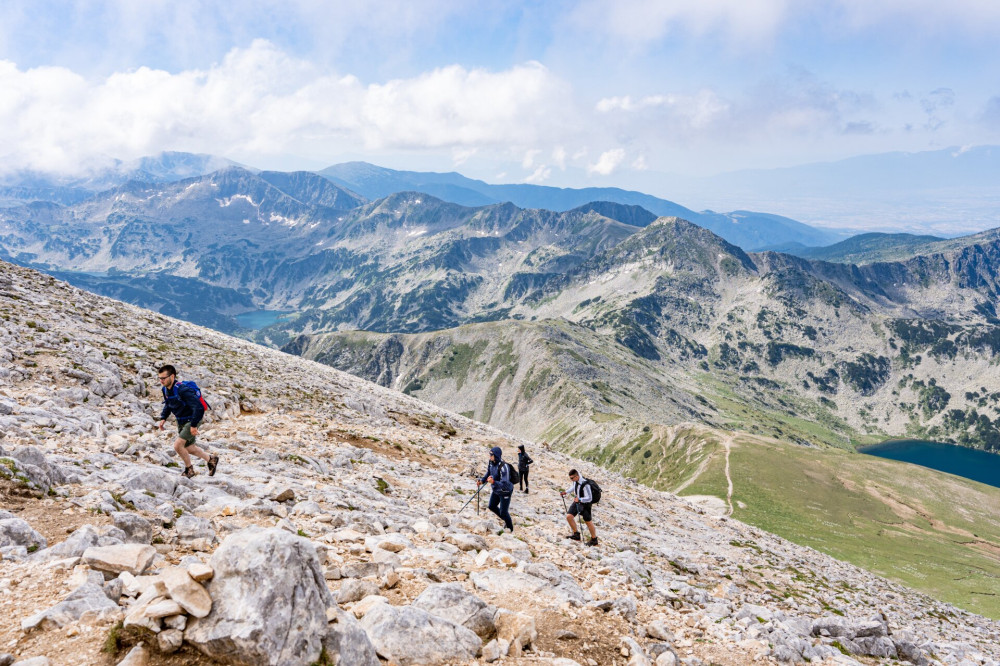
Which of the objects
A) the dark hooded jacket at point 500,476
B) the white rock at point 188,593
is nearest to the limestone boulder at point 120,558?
the white rock at point 188,593

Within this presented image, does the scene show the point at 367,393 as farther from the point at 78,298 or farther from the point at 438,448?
the point at 78,298

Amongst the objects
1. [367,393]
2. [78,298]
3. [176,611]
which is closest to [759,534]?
[367,393]

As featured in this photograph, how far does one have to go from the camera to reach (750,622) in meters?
17.3

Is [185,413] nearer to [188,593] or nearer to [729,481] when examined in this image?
[188,593]

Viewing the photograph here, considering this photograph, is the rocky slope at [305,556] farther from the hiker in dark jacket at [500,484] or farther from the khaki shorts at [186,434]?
the hiker in dark jacket at [500,484]

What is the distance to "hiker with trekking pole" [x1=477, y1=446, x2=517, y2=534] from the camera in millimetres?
22656

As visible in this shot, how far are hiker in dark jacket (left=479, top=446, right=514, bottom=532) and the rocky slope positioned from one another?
1.44 metres

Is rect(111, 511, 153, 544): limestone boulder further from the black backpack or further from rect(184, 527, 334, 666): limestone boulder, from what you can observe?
the black backpack

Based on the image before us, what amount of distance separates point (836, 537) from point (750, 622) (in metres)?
109

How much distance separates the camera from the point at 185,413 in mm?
17750

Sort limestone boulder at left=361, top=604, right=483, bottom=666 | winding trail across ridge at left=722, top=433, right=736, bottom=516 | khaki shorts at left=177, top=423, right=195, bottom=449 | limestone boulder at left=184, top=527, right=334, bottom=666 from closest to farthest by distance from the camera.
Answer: limestone boulder at left=184, top=527, right=334, bottom=666 < limestone boulder at left=361, top=604, right=483, bottom=666 < khaki shorts at left=177, top=423, right=195, bottom=449 < winding trail across ridge at left=722, top=433, right=736, bottom=516

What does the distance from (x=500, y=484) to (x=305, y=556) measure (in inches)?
567

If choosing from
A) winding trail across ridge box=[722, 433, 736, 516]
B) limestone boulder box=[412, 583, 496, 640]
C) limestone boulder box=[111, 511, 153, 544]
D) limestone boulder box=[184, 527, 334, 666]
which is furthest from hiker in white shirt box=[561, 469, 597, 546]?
winding trail across ridge box=[722, 433, 736, 516]

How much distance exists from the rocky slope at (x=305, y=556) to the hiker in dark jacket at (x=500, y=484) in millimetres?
1440
